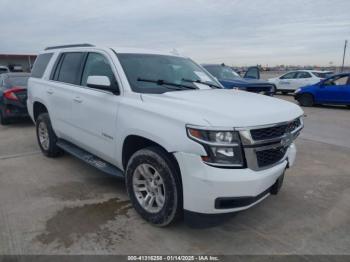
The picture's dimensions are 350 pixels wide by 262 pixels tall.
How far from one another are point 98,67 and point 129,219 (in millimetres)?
2055

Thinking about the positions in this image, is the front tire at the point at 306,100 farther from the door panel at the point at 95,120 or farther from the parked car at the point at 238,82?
the door panel at the point at 95,120

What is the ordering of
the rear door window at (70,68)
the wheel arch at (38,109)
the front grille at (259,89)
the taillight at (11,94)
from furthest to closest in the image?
1. the front grille at (259,89)
2. the taillight at (11,94)
3. the wheel arch at (38,109)
4. the rear door window at (70,68)

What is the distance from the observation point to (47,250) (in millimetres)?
2916

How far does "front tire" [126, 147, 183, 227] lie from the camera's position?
2.97 metres

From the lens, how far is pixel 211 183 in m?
2.66

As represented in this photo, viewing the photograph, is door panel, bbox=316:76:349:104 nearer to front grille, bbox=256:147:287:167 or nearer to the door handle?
front grille, bbox=256:147:287:167

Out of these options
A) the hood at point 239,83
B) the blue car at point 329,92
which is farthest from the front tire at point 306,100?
the hood at point 239,83

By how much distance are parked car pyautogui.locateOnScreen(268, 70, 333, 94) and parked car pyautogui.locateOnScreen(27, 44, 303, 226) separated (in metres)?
15.0

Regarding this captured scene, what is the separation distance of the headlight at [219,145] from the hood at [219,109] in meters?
0.08

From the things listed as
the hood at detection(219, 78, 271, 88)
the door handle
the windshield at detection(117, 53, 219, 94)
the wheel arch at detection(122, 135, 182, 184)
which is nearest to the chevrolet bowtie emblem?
the wheel arch at detection(122, 135, 182, 184)

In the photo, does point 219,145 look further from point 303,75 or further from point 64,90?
point 303,75

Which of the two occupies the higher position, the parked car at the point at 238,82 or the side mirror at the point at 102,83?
the side mirror at the point at 102,83

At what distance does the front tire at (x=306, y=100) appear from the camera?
45.0 ft

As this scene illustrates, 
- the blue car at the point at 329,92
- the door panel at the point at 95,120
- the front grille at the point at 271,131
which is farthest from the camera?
the blue car at the point at 329,92
